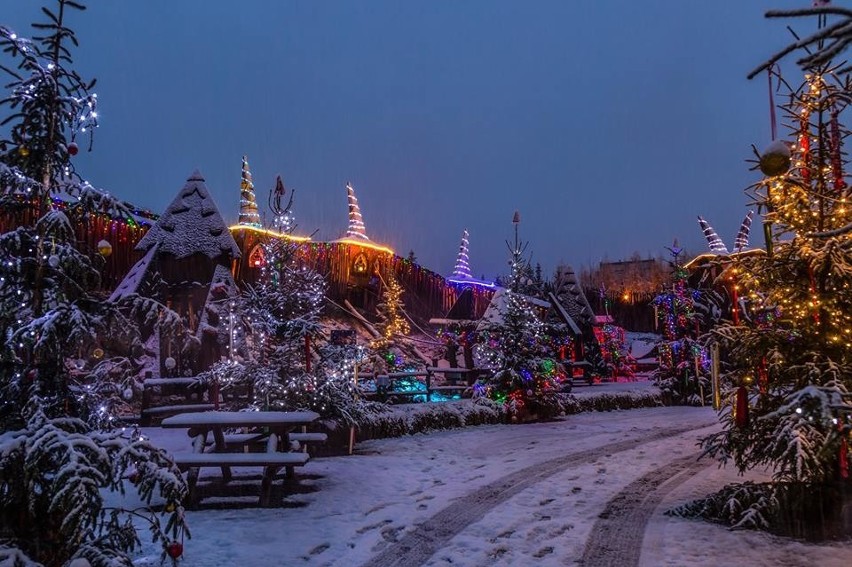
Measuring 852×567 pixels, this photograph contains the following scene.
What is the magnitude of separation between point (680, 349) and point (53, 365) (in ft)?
68.6

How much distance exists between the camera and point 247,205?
24.5 m

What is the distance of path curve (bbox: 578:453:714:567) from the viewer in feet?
18.4

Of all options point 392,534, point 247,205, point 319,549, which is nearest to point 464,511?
point 392,534

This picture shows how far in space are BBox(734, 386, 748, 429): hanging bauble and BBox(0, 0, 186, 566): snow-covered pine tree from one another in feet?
17.2

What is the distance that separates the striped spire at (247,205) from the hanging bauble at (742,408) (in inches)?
790

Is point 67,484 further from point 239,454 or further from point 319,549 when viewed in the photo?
point 239,454

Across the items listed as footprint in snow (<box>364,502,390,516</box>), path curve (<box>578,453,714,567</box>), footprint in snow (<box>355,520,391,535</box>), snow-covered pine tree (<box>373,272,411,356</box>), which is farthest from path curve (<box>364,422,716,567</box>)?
snow-covered pine tree (<box>373,272,411,356</box>)

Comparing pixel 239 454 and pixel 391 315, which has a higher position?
pixel 391 315

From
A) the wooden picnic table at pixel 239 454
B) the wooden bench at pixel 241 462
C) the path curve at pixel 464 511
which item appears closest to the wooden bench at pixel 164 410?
the wooden picnic table at pixel 239 454

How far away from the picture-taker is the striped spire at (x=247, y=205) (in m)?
24.0

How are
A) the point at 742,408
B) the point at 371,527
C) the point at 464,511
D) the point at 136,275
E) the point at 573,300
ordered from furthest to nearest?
1. the point at 573,300
2. the point at 136,275
3. the point at 464,511
4. the point at 371,527
5. the point at 742,408

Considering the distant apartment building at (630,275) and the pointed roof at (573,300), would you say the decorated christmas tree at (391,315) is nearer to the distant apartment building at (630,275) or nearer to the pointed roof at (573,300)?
the pointed roof at (573,300)

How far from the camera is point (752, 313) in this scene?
7.41 m

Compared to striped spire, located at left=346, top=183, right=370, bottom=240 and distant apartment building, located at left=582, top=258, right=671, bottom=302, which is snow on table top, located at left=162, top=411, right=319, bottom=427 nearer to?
striped spire, located at left=346, top=183, right=370, bottom=240
